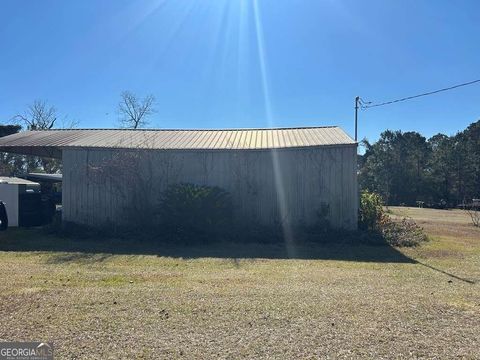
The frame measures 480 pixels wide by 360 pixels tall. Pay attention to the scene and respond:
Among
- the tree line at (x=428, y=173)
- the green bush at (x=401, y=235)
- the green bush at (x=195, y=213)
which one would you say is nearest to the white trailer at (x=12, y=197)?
the green bush at (x=195, y=213)

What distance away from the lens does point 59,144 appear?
13.9m

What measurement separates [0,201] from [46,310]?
8.68 meters

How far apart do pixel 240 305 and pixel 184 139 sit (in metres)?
10.3

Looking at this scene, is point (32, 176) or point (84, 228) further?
point (32, 176)

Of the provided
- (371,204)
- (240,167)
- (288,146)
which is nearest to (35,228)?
(240,167)

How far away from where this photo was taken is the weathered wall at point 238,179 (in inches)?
512

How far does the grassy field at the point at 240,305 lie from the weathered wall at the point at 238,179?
3695 mm

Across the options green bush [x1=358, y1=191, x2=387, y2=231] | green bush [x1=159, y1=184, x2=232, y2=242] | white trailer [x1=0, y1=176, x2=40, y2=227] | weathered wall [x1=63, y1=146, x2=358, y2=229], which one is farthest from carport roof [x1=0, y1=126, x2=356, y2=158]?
green bush [x1=358, y1=191, x2=387, y2=231]

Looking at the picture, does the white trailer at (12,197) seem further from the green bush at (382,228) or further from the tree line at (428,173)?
the tree line at (428,173)

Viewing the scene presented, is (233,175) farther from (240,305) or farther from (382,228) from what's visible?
Result: (240,305)

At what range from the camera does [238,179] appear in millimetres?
13281

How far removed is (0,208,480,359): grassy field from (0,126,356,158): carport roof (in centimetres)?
479

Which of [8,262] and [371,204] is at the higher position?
[371,204]

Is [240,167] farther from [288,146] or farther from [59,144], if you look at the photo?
[59,144]
